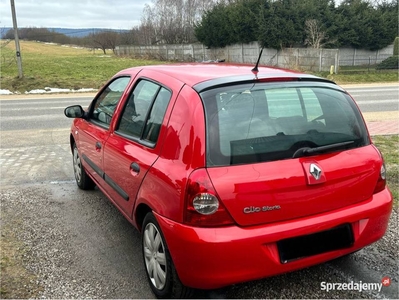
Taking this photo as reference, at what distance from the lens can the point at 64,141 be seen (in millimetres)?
8125

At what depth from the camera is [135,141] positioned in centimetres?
314

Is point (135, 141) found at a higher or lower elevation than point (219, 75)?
lower

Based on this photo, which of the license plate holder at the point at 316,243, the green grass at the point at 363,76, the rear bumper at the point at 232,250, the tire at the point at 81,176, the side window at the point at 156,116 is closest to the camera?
the rear bumper at the point at 232,250

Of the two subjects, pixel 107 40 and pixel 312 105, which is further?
pixel 107 40

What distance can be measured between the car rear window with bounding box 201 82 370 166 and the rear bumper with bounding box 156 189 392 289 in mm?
421

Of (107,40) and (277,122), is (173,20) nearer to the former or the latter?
(107,40)

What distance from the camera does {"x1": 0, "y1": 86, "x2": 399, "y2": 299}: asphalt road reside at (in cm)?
289

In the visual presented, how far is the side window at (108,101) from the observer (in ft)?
12.7

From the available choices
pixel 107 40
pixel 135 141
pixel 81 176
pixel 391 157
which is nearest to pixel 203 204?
pixel 135 141

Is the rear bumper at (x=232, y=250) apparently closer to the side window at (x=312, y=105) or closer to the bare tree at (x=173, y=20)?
the side window at (x=312, y=105)

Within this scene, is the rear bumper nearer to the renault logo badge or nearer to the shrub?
the renault logo badge

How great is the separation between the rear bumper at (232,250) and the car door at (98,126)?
63.3 inches

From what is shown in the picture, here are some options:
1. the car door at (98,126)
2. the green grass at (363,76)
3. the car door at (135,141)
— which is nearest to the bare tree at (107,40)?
the green grass at (363,76)

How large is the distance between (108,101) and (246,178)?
226 centimetres
